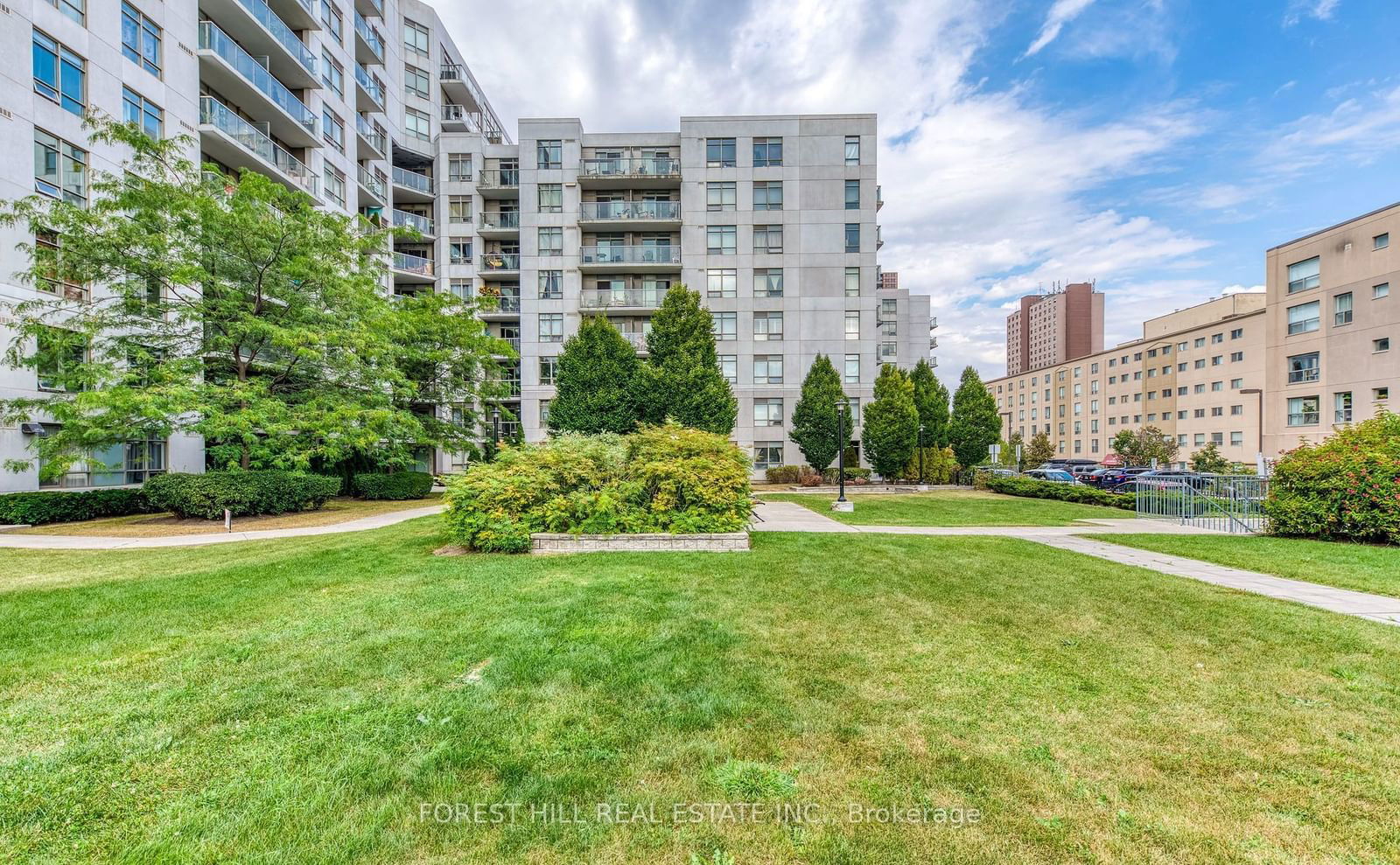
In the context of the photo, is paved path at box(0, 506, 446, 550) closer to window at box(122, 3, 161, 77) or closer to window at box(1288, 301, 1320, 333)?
window at box(122, 3, 161, 77)

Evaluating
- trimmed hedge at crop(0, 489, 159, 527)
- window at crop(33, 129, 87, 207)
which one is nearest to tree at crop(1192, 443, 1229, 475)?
trimmed hedge at crop(0, 489, 159, 527)

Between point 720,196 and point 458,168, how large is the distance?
17.9m

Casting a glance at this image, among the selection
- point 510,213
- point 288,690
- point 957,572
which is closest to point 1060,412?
point 510,213

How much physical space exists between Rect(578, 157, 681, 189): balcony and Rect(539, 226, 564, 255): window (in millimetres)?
3426

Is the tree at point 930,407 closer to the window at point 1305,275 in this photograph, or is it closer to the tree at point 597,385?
the tree at point 597,385

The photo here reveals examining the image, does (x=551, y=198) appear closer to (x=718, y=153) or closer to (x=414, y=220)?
(x=414, y=220)

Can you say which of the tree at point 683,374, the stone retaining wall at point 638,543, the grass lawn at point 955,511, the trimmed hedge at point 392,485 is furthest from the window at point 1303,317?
the trimmed hedge at point 392,485

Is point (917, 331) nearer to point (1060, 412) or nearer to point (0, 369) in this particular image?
point (1060, 412)

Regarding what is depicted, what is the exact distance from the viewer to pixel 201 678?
440cm

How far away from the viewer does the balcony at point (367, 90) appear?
1264 inches

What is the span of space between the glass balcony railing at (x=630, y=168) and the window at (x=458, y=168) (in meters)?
8.62

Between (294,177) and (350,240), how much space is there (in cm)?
1252

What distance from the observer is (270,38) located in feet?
81.0

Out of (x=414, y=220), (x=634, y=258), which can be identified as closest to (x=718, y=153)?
(x=634, y=258)
